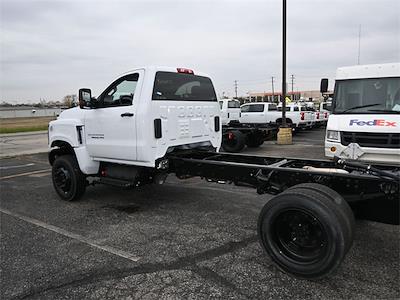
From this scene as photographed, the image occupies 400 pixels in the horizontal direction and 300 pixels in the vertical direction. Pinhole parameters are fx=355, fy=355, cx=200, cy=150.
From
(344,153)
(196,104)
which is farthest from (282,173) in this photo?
(344,153)

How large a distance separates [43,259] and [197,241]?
1779 millimetres

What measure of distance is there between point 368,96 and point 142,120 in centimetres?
500

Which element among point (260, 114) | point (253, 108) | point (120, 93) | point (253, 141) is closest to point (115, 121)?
point (120, 93)

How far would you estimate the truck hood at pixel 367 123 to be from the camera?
6.35m

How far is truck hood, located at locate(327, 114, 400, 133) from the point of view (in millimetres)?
6352

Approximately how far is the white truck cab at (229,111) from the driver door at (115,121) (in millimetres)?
13864

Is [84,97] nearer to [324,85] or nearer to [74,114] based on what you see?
[74,114]

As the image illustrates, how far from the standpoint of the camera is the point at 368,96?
24.3ft

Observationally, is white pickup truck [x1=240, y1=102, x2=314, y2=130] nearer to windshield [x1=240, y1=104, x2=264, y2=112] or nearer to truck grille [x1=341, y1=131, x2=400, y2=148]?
windshield [x1=240, y1=104, x2=264, y2=112]

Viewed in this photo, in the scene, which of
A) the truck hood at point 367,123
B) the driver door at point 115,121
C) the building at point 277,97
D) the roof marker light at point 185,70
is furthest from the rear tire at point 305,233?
the building at point 277,97

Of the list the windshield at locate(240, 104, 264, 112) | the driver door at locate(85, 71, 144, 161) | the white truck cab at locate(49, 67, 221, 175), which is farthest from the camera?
the windshield at locate(240, 104, 264, 112)

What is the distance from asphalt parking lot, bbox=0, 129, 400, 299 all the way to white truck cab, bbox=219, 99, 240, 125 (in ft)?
42.7

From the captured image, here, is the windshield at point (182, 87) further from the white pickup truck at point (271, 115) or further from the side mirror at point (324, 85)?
the white pickup truck at point (271, 115)

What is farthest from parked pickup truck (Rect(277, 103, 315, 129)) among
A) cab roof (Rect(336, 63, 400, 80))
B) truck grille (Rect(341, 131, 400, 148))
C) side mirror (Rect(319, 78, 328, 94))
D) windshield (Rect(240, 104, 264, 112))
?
truck grille (Rect(341, 131, 400, 148))
